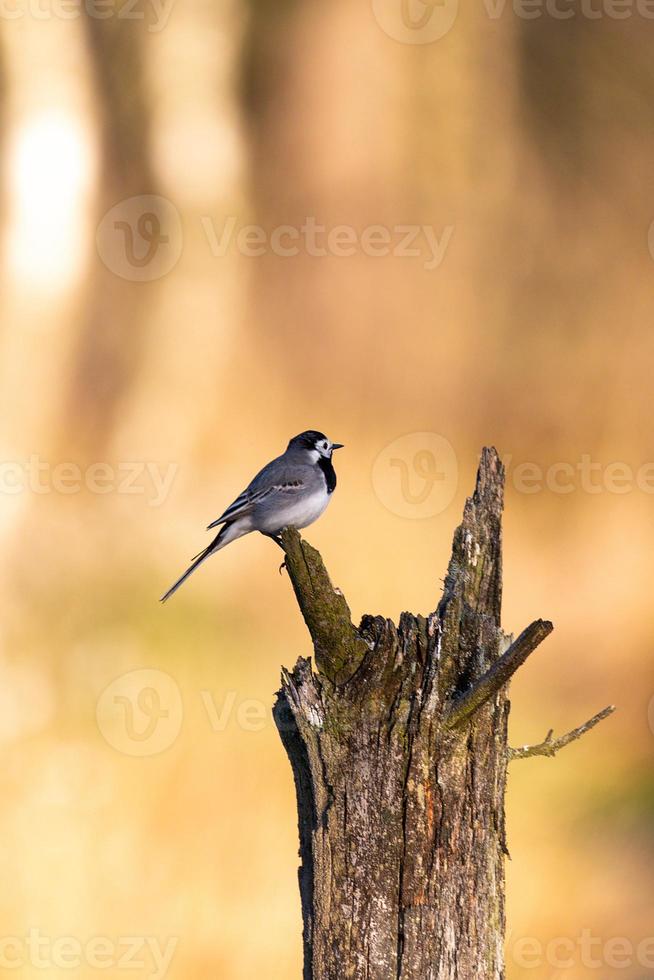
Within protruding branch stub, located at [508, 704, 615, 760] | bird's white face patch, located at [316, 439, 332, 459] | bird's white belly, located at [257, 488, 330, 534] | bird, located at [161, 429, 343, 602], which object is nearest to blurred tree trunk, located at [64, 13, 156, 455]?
bird's white face patch, located at [316, 439, 332, 459]

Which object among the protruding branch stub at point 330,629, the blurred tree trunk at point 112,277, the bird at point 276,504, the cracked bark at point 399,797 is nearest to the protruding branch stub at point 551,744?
the cracked bark at point 399,797

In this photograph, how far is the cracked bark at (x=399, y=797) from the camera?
3.12 metres

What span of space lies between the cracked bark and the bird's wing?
6.75ft

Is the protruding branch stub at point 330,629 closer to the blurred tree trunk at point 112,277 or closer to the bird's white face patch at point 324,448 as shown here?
the bird's white face patch at point 324,448

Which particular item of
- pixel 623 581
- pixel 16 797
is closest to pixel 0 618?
pixel 16 797

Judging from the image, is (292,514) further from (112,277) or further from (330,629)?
(112,277)

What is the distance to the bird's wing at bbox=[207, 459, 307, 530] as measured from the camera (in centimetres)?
538

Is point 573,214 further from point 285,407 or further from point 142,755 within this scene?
point 142,755

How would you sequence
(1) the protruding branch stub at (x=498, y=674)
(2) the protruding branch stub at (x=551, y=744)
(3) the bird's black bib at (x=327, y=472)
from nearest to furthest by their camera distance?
(1) the protruding branch stub at (x=498, y=674) → (2) the protruding branch stub at (x=551, y=744) → (3) the bird's black bib at (x=327, y=472)

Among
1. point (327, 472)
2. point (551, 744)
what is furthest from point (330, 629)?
point (327, 472)

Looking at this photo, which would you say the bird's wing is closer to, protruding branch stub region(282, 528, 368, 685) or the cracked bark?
protruding branch stub region(282, 528, 368, 685)

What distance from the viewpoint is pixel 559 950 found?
8.52 metres

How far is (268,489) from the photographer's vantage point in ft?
17.8

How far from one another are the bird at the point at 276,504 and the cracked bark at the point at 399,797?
2017 millimetres
